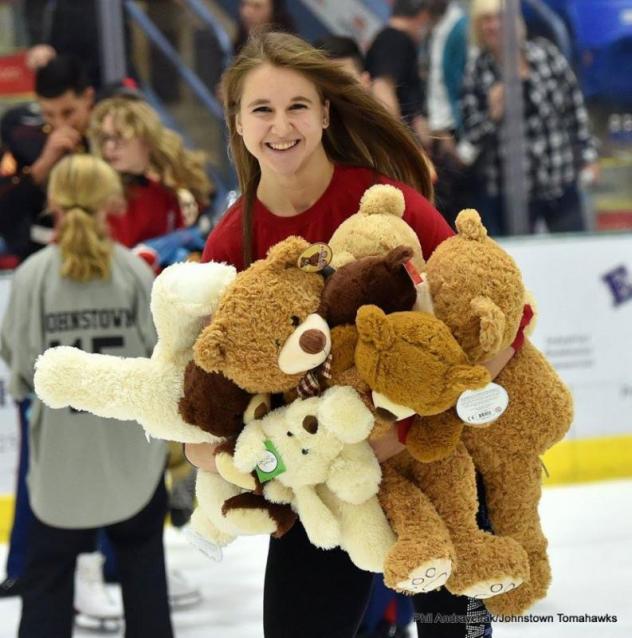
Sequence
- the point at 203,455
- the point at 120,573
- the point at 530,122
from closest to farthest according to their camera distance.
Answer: the point at 203,455 → the point at 120,573 → the point at 530,122

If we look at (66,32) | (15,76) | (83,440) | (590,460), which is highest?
(66,32)

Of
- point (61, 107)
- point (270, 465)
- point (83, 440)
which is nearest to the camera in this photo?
point (270, 465)

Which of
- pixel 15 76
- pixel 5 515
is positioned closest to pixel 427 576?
pixel 5 515

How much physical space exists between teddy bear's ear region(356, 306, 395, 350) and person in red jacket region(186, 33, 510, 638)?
0.94 feet

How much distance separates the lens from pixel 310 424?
1979mm

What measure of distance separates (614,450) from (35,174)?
2.66m

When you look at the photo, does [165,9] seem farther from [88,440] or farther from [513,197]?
[88,440]

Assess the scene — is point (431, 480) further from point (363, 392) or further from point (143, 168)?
point (143, 168)

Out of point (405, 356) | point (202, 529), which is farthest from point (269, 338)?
point (202, 529)

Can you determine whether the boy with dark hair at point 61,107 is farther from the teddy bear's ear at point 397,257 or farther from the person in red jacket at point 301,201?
the teddy bear's ear at point 397,257

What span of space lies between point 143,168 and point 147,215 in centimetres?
16

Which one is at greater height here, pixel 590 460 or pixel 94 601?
pixel 94 601

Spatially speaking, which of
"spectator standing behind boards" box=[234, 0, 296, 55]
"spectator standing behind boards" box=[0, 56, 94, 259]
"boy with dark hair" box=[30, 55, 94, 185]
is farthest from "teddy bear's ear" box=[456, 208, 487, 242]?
"spectator standing behind boards" box=[234, 0, 296, 55]

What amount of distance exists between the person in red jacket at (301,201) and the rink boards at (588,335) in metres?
3.19
